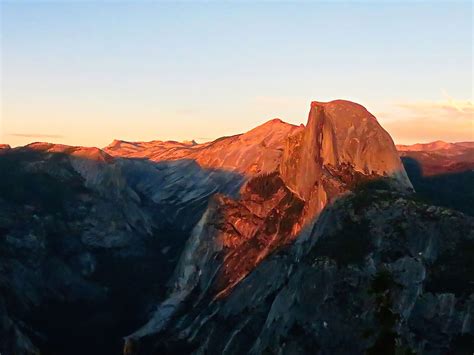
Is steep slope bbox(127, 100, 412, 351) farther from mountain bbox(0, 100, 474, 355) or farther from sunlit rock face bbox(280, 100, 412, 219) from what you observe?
mountain bbox(0, 100, 474, 355)

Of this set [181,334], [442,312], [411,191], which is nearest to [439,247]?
[442,312]

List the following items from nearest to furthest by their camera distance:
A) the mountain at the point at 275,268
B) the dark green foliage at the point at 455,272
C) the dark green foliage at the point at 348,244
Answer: the dark green foliage at the point at 455,272, the mountain at the point at 275,268, the dark green foliage at the point at 348,244

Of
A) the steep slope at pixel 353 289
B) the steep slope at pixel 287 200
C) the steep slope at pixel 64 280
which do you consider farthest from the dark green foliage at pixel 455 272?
the steep slope at pixel 64 280

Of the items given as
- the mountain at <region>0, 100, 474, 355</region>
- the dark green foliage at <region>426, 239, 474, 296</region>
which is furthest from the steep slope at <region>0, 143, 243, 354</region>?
the dark green foliage at <region>426, 239, 474, 296</region>

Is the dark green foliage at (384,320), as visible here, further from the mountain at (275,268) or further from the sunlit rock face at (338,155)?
the sunlit rock face at (338,155)

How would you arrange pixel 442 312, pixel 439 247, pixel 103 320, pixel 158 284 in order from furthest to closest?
1. pixel 158 284
2. pixel 103 320
3. pixel 439 247
4. pixel 442 312

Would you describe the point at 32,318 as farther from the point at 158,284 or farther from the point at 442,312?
the point at 442,312

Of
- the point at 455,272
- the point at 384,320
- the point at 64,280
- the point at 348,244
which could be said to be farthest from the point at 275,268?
the point at 384,320
